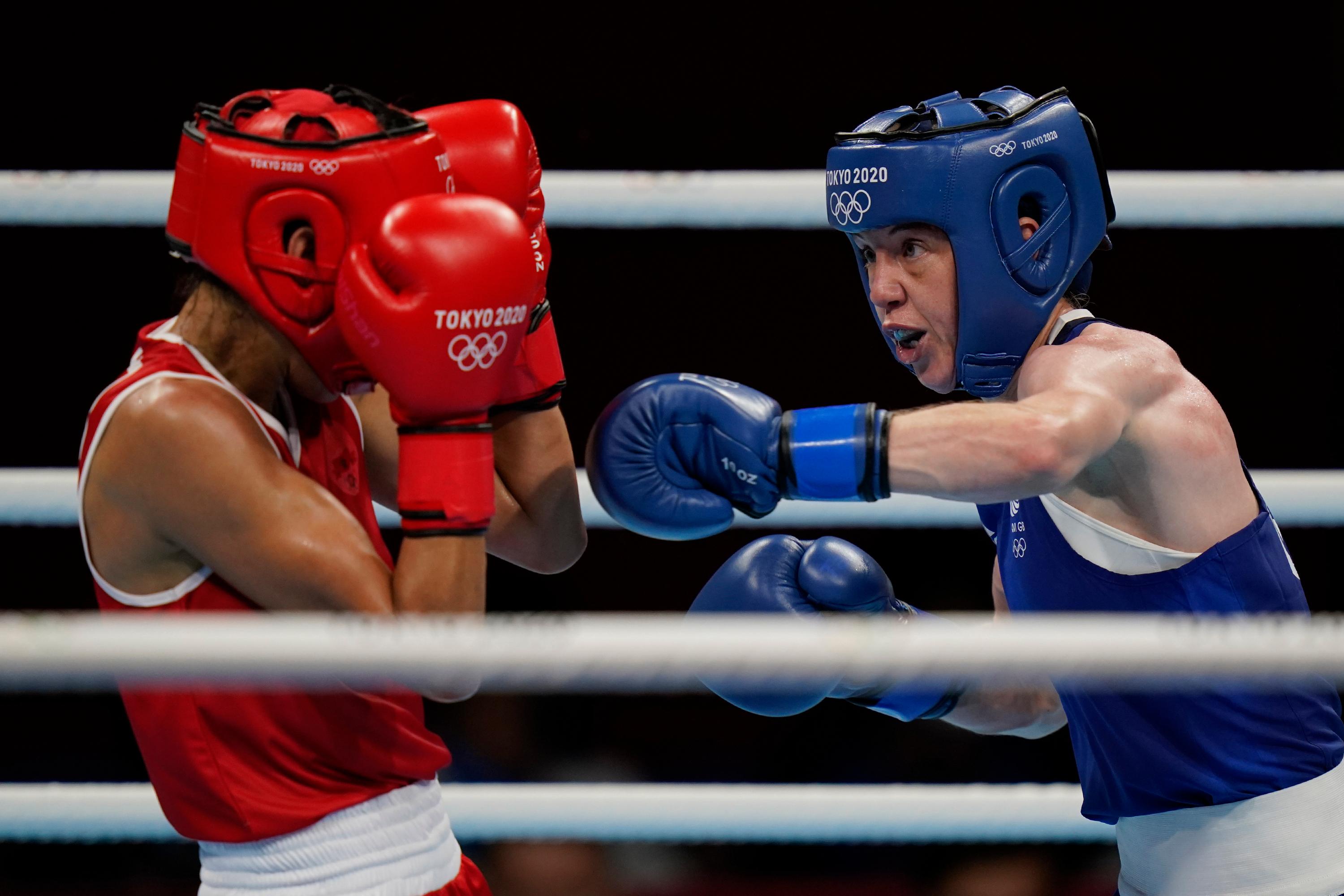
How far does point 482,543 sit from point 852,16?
6.91ft

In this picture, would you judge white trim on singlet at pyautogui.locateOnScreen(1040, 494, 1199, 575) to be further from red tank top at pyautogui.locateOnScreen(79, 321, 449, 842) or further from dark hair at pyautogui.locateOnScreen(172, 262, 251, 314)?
dark hair at pyautogui.locateOnScreen(172, 262, 251, 314)

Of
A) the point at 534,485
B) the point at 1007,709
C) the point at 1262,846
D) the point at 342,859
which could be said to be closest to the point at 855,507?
the point at 1007,709

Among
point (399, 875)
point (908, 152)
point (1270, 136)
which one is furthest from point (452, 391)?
point (1270, 136)

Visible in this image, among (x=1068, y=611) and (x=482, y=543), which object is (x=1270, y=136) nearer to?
(x=1068, y=611)

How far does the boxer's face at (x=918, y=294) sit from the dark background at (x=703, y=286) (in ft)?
4.15

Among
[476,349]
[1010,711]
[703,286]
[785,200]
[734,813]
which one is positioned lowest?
[734,813]

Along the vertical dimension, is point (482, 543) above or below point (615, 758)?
above

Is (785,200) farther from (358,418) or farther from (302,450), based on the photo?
(302,450)

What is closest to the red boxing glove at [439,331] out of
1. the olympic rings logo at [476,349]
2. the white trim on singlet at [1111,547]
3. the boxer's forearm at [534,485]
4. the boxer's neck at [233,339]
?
the olympic rings logo at [476,349]

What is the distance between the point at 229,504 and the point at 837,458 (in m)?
0.67

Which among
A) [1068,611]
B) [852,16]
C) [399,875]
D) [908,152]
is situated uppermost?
[852,16]

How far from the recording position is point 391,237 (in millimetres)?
1403

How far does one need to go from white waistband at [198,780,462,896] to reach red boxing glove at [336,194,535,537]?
14.3 inches

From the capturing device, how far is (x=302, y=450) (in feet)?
5.23
